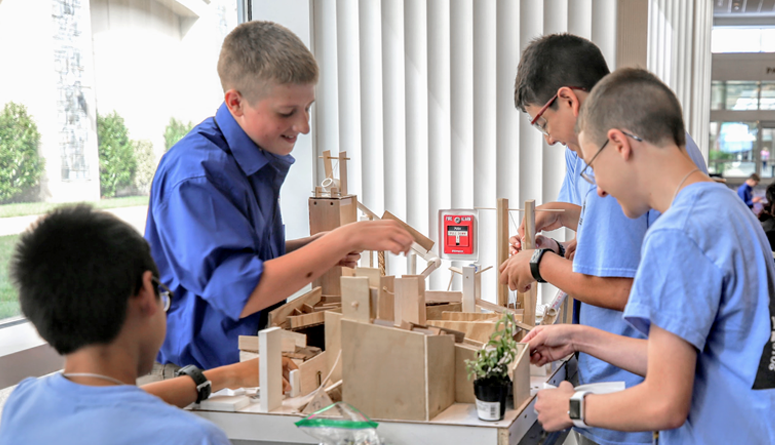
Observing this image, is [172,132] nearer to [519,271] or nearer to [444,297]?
[444,297]

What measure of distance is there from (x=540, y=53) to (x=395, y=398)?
95cm

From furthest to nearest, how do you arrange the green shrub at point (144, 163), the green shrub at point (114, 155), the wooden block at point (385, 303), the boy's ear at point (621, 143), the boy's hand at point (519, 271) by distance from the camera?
the green shrub at point (144, 163) → the green shrub at point (114, 155) → the boy's hand at point (519, 271) → the wooden block at point (385, 303) → the boy's ear at point (621, 143)

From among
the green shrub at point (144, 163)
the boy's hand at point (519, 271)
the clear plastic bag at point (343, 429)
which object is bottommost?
the clear plastic bag at point (343, 429)

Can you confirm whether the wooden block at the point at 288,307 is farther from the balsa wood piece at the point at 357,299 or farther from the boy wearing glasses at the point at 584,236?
the boy wearing glasses at the point at 584,236

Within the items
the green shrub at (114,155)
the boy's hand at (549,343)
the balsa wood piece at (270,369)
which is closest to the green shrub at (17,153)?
the green shrub at (114,155)

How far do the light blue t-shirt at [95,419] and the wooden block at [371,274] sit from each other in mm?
648

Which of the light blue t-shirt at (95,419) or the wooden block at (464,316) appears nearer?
the light blue t-shirt at (95,419)

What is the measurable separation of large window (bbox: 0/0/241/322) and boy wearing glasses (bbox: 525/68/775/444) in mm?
1464

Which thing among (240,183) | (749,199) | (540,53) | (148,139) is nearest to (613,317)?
(540,53)

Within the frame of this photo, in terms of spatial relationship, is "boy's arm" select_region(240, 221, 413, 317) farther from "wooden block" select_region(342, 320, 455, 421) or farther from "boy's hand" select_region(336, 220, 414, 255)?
"wooden block" select_region(342, 320, 455, 421)

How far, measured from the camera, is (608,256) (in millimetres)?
1437

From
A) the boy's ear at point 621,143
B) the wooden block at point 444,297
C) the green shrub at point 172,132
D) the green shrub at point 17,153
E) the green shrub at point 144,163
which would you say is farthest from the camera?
the green shrub at point 172,132

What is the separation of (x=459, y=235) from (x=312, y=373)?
2.70 feet

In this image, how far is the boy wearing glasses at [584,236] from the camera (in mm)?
1435
